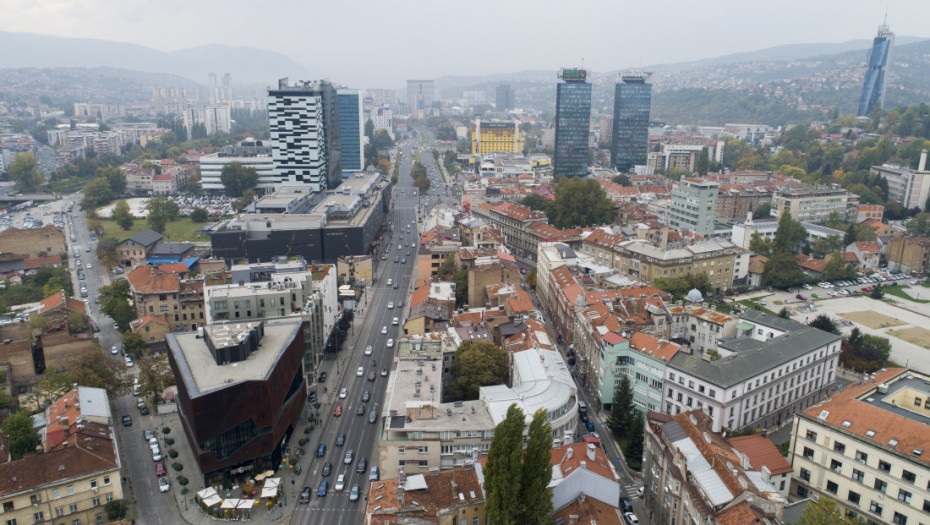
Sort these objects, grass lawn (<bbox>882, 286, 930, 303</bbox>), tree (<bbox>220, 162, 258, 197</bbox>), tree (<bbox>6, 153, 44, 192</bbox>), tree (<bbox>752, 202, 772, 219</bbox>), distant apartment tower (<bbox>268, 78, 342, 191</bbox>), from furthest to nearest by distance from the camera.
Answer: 1. tree (<bbox>6, 153, 44, 192</bbox>)
2. tree (<bbox>220, 162, 258, 197</bbox>)
3. distant apartment tower (<bbox>268, 78, 342, 191</bbox>)
4. tree (<bbox>752, 202, 772, 219</bbox>)
5. grass lawn (<bbox>882, 286, 930, 303</bbox>)

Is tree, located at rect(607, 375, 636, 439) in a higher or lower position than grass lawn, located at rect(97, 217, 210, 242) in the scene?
higher

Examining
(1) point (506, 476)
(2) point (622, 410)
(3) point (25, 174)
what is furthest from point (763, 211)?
(3) point (25, 174)

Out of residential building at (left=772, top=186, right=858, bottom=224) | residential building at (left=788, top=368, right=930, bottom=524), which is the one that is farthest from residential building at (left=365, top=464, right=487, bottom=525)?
residential building at (left=772, top=186, right=858, bottom=224)

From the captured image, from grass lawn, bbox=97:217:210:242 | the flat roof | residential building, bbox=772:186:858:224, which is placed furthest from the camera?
grass lawn, bbox=97:217:210:242

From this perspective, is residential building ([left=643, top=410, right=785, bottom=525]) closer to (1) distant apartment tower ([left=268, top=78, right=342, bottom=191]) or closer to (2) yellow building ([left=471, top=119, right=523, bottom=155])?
(1) distant apartment tower ([left=268, top=78, right=342, bottom=191])

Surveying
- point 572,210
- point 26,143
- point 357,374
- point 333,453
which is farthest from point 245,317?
point 26,143

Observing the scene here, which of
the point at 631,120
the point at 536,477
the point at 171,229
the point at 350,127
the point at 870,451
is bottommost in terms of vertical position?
the point at 171,229

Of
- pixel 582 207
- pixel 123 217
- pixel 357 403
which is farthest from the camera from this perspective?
pixel 123 217

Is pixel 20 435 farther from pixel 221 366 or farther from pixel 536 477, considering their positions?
pixel 536 477
